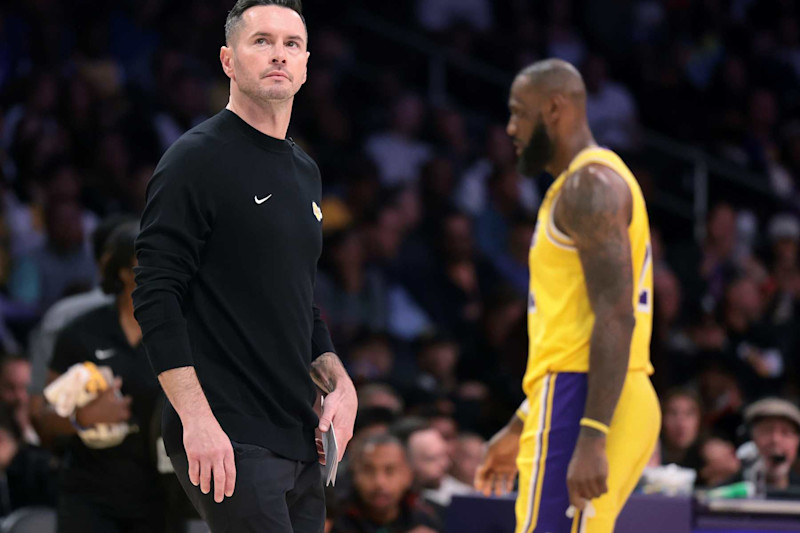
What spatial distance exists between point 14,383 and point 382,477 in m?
2.20

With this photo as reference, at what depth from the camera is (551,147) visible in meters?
4.20

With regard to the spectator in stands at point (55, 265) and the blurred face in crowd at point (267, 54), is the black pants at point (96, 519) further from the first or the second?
the spectator in stands at point (55, 265)

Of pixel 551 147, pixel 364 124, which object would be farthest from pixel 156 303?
Result: pixel 364 124

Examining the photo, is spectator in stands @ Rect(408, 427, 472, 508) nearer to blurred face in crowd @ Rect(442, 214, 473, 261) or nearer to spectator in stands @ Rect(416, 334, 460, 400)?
spectator in stands @ Rect(416, 334, 460, 400)

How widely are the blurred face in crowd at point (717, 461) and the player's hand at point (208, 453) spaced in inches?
185

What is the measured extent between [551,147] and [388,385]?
13.0ft

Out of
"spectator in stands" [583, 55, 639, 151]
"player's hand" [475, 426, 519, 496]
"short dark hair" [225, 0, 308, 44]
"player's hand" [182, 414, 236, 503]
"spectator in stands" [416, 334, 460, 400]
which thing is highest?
"spectator in stands" [583, 55, 639, 151]

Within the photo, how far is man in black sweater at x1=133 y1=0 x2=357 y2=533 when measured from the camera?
2768 millimetres

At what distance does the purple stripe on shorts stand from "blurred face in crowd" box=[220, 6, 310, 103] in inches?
56.1

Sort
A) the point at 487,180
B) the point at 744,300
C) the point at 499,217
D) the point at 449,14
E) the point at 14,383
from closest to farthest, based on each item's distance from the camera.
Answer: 1. the point at 14,383
2. the point at 744,300
3. the point at 499,217
4. the point at 487,180
5. the point at 449,14

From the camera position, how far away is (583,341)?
156 inches

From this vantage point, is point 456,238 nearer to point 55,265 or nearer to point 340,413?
point 55,265

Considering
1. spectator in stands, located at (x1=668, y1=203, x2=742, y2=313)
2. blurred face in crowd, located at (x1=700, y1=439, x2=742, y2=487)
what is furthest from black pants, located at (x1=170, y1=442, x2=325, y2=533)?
spectator in stands, located at (x1=668, y1=203, x2=742, y2=313)

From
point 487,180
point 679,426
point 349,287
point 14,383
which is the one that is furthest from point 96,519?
point 487,180
